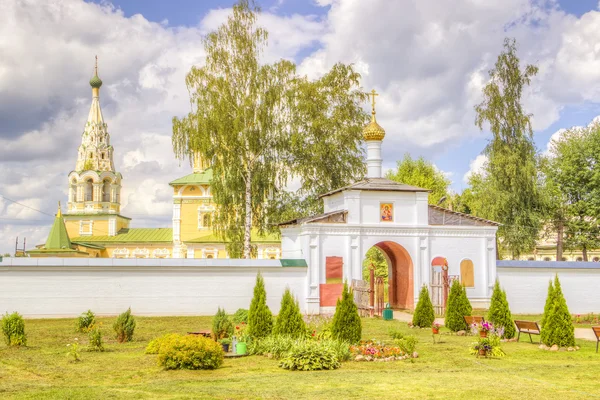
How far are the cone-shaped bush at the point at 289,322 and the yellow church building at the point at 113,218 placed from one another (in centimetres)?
3978

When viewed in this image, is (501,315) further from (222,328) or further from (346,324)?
(222,328)

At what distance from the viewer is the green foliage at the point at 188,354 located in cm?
1295

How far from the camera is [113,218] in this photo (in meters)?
66.8

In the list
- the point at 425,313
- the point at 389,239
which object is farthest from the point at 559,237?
the point at 425,313

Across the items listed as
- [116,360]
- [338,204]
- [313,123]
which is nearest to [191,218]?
[313,123]

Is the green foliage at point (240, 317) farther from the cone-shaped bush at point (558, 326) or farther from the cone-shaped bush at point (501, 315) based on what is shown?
the cone-shaped bush at point (558, 326)

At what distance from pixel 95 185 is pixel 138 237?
788cm

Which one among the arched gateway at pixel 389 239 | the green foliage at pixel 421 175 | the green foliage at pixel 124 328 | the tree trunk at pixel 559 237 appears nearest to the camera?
the green foliage at pixel 124 328

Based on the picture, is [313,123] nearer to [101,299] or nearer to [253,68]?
[253,68]

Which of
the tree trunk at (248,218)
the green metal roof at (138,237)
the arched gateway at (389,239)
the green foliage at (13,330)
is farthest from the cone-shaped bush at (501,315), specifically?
the green metal roof at (138,237)

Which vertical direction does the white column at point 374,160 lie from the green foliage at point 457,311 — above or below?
above

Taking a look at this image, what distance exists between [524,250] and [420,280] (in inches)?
443

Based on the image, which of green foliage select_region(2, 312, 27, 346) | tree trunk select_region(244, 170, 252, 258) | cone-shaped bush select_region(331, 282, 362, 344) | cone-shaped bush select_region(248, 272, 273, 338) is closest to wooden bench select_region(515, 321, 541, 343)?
cone-shaped bush select_region(331, 282, 362, 344)

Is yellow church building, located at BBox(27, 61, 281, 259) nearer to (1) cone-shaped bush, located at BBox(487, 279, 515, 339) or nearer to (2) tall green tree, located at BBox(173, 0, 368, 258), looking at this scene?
(2) tall green tree, located at BBox(173, 0, 368, 258)
